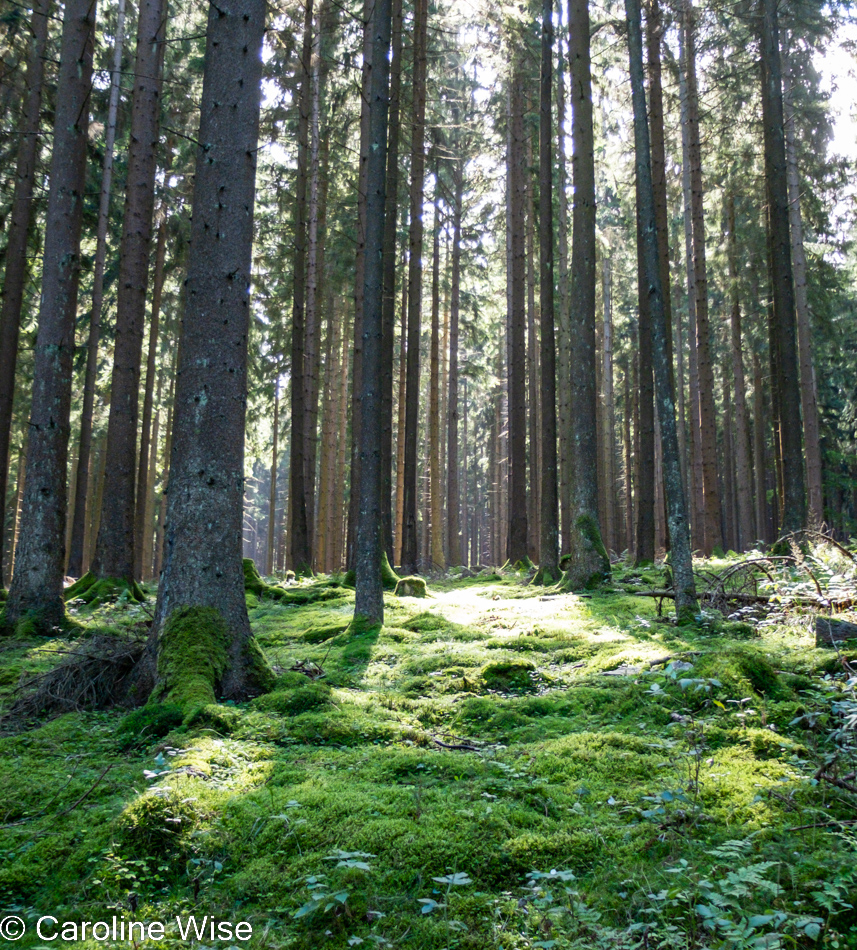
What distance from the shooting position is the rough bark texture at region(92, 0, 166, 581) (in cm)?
1097

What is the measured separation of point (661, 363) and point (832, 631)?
3.40 meters

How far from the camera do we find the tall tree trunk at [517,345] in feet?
55.6

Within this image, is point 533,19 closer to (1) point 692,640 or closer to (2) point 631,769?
(1) point 692,640

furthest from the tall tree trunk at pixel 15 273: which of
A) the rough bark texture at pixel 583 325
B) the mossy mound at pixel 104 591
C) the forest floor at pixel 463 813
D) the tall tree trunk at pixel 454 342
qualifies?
the tall tree trunk at pixel 454 342

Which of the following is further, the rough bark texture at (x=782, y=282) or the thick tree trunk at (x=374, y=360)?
the rough bark texture at (x=782, y=282)

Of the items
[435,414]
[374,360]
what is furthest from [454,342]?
[374,360]

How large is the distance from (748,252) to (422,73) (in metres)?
11.4

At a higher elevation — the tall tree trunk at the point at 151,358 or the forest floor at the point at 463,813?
the tall tree trunk at the point at 151,358

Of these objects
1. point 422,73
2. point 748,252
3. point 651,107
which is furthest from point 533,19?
point 748,252

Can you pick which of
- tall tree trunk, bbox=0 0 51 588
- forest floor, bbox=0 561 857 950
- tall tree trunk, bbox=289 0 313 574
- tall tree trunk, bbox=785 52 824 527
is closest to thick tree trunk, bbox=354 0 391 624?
forest floor, bbox=0 561 857 950

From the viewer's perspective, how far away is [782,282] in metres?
13.2

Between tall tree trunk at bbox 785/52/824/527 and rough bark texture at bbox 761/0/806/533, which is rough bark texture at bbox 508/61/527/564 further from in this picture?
tall tree trunk at bbox 785/52/824/527

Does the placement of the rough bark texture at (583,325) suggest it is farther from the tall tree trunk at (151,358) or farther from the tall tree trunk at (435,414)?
the tall tree trunk at (151,358)

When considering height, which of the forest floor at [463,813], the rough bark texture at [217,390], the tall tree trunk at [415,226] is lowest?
the forest floor at [463,813]
